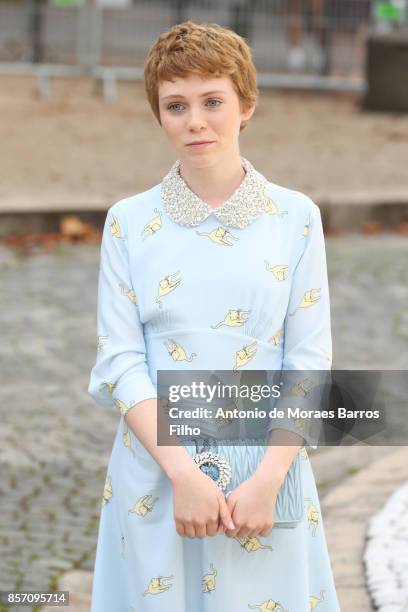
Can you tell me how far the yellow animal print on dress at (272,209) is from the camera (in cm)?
275

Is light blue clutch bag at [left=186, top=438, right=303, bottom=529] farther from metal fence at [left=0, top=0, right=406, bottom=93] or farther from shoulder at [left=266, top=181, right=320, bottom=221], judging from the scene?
metal fence at [left=0, top=0, right=406, bottom=93]

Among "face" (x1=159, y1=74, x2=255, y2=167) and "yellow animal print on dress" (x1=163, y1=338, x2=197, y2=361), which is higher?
"face" (x1=159, y1=74, x2=255, y2=167)

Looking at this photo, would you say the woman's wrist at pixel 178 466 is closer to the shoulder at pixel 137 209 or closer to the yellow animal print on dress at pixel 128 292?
the yellow animal print on dress at pixel 128 292

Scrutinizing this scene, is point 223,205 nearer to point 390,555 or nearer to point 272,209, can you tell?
point 272,209

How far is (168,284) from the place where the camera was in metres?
2.68

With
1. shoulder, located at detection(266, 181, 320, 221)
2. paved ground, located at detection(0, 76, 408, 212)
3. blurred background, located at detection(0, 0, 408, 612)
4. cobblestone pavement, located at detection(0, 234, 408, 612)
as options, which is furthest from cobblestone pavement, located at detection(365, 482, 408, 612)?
paved ground, located at detection(0, 76, 408, 212)

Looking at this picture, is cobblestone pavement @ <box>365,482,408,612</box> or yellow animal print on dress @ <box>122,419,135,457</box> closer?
yellow animal print on dress @ <box>122,419,135,457</box>

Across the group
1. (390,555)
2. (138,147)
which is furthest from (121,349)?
(138,147)

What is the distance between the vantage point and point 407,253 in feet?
30.4

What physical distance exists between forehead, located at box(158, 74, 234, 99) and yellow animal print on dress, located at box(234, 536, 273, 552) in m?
0.86

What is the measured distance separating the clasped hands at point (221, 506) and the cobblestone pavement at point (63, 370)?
1.66 metres

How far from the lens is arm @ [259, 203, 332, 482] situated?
2.69m

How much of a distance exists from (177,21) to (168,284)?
13.3 metres

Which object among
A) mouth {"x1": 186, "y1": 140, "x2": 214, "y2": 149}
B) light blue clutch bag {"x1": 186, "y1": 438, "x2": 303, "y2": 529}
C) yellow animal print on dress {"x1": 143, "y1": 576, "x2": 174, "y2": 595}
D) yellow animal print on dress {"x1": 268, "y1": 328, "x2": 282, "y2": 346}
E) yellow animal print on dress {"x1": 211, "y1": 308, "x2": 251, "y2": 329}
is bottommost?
yellow animal print on dress {"x1": 143, "y1": 576, "x2": 174, "y2": 595}
